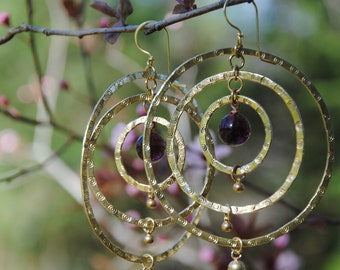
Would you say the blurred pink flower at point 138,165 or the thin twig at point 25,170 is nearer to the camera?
the thin twig at point 25,170

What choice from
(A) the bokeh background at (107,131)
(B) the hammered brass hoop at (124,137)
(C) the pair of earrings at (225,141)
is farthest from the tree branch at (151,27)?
(A) the bokeh background at (107,131)

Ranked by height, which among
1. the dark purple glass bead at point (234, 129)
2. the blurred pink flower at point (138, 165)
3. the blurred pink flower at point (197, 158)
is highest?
the dark purple glass bead at point (234, 129)

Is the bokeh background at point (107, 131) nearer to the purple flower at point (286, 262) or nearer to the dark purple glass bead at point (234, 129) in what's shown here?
the purple flower at point (286, 262)

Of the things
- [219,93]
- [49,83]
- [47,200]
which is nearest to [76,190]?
[49,83]

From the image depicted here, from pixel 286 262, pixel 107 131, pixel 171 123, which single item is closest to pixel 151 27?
pixel 171 123

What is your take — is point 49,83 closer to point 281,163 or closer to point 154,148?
point 281,163
